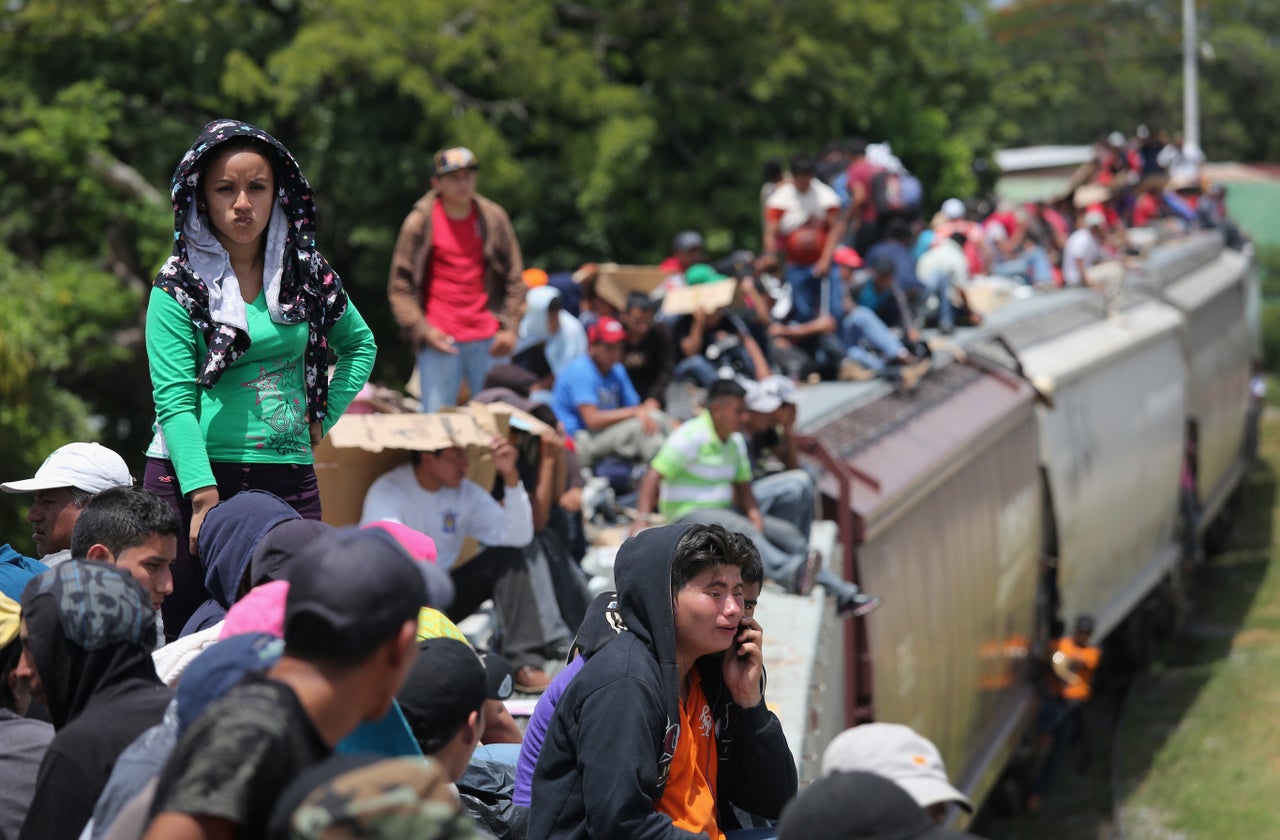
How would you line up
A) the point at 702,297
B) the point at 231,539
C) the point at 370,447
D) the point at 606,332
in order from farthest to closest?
the point at 702,297 → the point at 606,332 → the point at 370,447 → the point at 231,539

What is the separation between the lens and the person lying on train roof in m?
6.41

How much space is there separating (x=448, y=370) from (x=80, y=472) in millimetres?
3152

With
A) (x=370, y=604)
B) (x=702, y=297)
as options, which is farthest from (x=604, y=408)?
(x=370, y=604)

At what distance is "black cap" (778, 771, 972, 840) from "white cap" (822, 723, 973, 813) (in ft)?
0.22

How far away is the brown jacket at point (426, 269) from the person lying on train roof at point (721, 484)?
1.10 meters

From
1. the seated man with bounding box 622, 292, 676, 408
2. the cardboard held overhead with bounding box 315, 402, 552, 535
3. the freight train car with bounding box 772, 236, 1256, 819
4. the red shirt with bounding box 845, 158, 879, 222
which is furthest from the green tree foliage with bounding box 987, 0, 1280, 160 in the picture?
the cardboard held overhead with bounding box 315, 402, 552, 535

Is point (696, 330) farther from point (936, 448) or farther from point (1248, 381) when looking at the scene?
point (1248, 381)

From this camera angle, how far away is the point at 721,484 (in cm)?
654

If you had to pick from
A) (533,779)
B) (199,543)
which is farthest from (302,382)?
(533,779)

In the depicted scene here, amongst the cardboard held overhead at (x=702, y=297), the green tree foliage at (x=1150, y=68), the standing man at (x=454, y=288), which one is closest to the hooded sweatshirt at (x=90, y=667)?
the standing man at (x=454, y=288)

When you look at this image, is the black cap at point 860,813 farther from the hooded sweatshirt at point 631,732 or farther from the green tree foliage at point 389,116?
the green tree foliage at point 389,116

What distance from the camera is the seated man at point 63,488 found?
404cm

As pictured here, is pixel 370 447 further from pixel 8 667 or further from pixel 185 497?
pixel 8 667

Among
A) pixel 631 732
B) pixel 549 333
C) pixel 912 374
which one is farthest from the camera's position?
pixel 912 374
